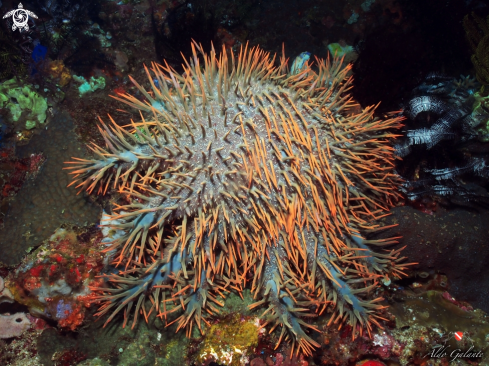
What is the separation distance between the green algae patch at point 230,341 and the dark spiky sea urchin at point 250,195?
27cm

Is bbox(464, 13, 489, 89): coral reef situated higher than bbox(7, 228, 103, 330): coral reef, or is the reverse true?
bbox(464, 13, 489, 89): coral reef

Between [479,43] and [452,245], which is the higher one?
[479,43]

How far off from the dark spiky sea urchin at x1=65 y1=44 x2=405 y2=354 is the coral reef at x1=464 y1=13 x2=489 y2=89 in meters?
2.10

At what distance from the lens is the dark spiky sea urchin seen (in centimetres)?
272

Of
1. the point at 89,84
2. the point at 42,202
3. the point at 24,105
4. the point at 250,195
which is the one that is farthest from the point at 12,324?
the point at 250,195

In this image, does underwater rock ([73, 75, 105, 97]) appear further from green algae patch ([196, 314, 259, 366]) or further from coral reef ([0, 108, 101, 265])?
green algae patch ([196, 314, 259, 366])

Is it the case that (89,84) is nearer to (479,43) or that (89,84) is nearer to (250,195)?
(250,195)

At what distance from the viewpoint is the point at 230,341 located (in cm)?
345

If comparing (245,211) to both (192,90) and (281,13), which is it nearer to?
(192,90)

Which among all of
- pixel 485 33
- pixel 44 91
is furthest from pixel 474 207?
pixel 44 91

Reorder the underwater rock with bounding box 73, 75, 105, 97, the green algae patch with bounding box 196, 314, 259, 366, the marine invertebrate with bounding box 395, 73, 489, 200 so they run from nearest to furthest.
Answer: the green algae patch with bounding box 196, 314, 259, 366
the marine invertebrate with bounding box 395, 73, 489, 200
the underwater rock with bounding box 73, 75, 105, 97

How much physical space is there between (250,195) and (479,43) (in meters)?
4.12

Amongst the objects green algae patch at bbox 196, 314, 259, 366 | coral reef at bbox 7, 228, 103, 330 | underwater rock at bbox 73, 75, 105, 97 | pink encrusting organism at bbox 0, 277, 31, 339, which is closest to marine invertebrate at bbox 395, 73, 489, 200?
green algae patch at bbox 196, 314, 259, 366

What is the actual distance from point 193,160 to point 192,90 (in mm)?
732
